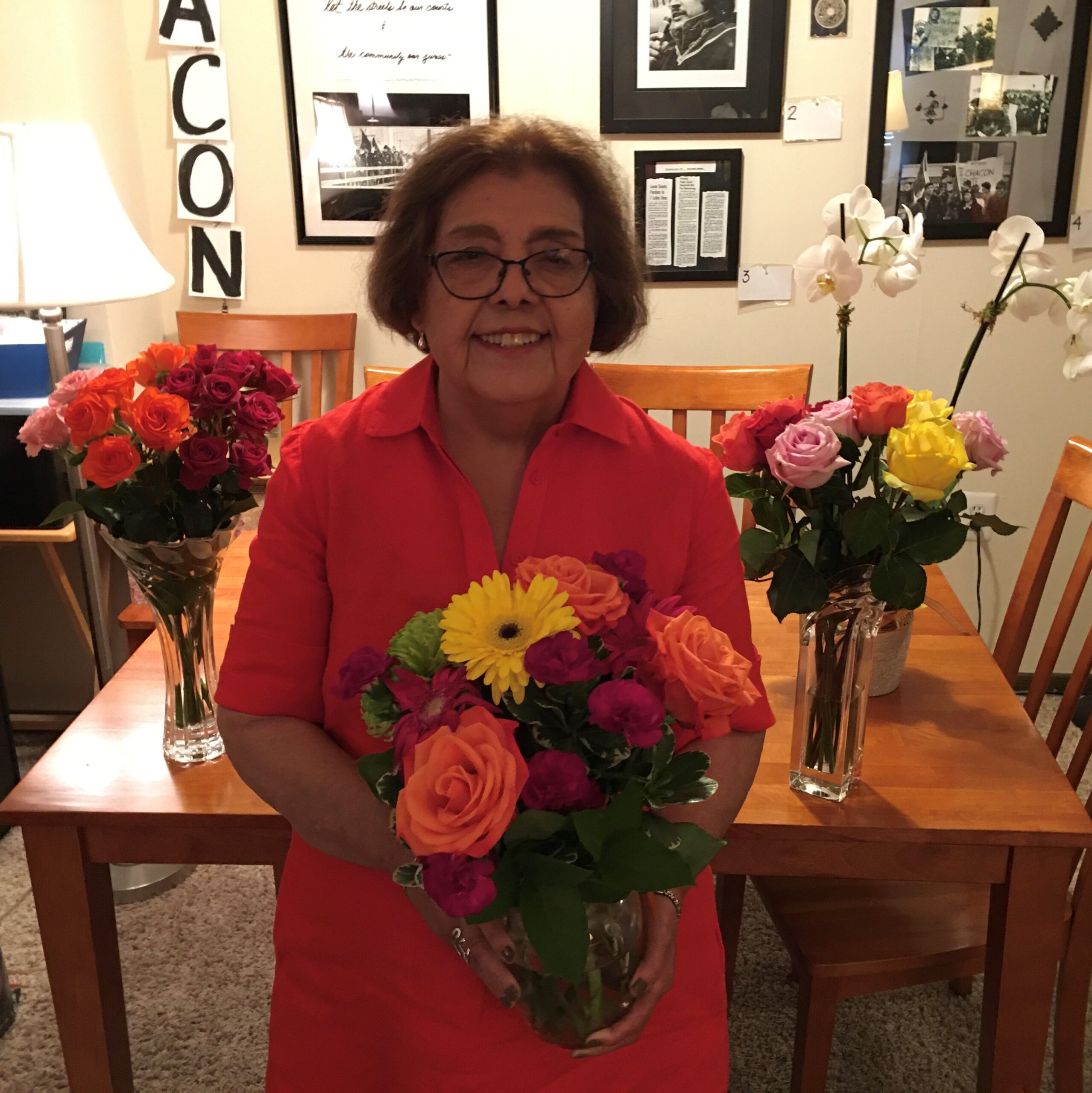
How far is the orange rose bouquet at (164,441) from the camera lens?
1.11 m

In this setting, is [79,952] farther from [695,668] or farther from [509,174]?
[509,174]

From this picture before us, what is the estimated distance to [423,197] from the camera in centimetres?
112

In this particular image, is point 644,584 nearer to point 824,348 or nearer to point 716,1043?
point 716,1043

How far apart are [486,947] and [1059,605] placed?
1121mm

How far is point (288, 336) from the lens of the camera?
2.60 metres

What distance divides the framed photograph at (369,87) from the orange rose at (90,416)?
5.15 feet

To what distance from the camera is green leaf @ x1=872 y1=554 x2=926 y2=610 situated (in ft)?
3.47

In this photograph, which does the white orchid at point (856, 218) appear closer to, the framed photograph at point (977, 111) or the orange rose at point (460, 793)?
the orange rose at point (460, 793)

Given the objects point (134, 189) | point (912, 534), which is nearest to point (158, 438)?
point (912, 534)

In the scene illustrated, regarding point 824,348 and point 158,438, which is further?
point 824,348

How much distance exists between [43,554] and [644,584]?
2152mm

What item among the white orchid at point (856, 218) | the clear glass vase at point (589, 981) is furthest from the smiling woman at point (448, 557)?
the white orchid at point (856, 218)

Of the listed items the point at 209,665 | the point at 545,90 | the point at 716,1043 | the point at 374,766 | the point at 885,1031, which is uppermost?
the point at 545,90

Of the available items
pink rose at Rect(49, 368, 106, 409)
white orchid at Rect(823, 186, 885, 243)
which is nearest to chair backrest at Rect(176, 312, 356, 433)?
pink rose at Rect(49, 368, 106, 409)
